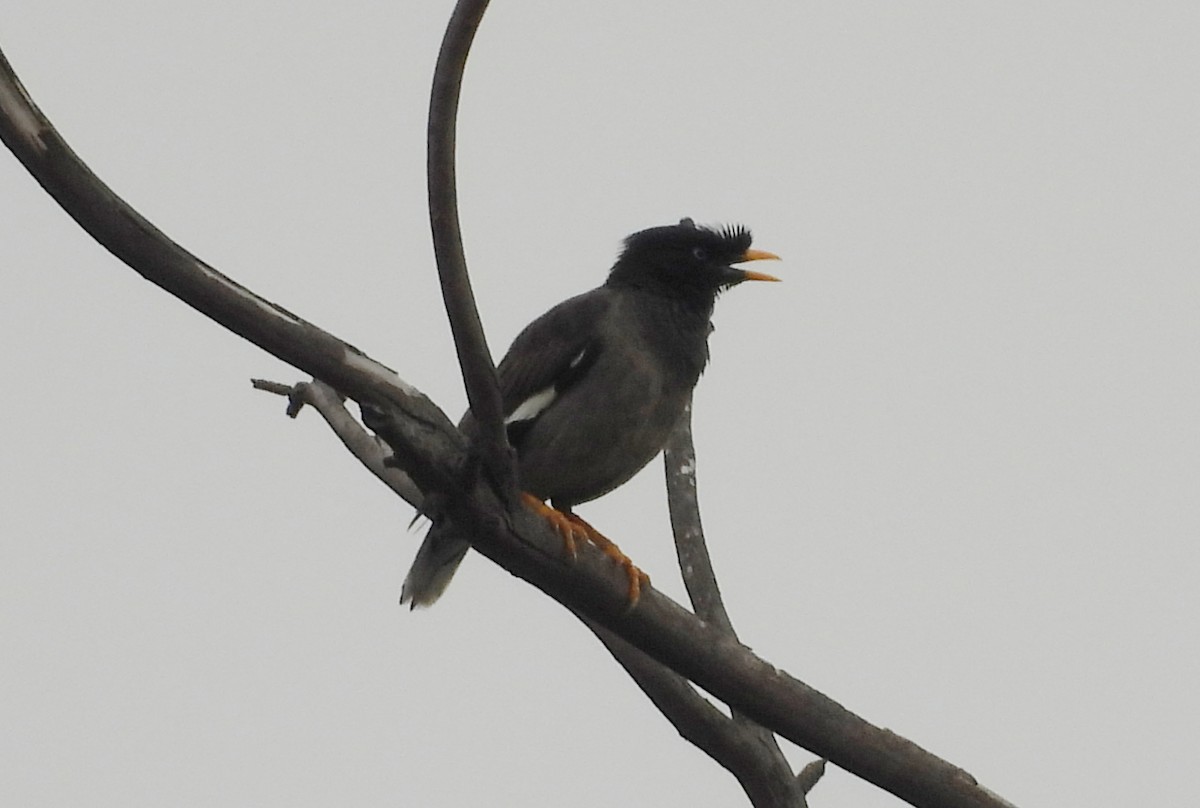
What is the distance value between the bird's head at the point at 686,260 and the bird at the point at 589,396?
0.12m

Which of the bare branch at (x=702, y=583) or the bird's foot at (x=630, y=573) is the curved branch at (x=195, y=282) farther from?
the bare branch at (x=702, y=583)

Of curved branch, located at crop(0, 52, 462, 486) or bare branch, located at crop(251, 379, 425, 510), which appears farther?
bare branch, located at crop(251, 379, 425, 510)

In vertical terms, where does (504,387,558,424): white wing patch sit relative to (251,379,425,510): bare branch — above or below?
above

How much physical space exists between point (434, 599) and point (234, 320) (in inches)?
86.9

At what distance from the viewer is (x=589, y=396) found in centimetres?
506

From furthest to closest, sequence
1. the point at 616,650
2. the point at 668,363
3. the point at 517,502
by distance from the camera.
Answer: the point at 668,363, the point at 616,650, the point at 517,502

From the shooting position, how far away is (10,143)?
2846mm

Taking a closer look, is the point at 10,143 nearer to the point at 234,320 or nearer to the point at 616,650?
the point at 234,320

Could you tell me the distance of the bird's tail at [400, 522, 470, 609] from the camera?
16.3 feet

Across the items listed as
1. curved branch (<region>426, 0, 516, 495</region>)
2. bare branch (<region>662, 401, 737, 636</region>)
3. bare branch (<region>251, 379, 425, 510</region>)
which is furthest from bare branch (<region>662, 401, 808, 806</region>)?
curved branch (<region>426, 0, 516, 495</region>)

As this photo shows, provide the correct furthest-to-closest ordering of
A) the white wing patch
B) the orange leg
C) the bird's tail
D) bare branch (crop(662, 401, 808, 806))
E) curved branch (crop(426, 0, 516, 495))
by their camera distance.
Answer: the white wing patch
the bird's tail
bare branch (crop(662, 401, 808, 806))
the orange leg
curved branch (crop(426, 0, 516, 495))

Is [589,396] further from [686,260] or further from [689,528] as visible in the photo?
[686,260]

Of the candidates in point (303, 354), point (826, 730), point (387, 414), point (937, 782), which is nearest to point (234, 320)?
point (303, 354)

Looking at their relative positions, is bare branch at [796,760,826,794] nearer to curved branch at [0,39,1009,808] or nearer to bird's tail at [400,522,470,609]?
curved branch at [0,39,1009,808]
